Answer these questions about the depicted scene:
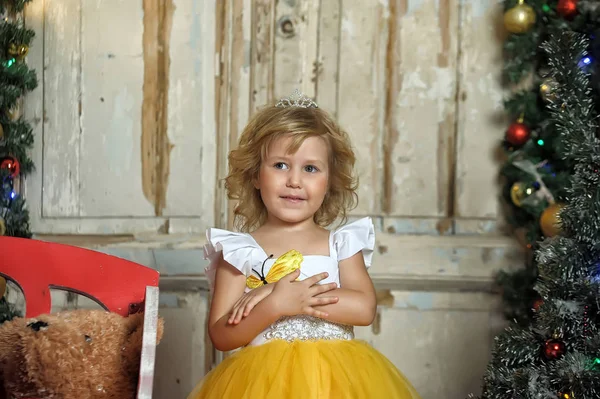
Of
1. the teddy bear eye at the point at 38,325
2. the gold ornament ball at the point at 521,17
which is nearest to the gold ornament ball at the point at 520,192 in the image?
the gold ornament ball at the point at 521,17

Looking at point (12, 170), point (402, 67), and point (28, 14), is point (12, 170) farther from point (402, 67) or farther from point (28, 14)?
point (402, 67)

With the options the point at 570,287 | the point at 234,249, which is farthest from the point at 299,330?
the point at 570,287

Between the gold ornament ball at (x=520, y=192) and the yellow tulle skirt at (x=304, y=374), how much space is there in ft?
2.84

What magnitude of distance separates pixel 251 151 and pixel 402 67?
34.1 inches

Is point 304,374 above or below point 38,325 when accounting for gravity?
below

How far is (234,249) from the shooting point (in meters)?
1.58

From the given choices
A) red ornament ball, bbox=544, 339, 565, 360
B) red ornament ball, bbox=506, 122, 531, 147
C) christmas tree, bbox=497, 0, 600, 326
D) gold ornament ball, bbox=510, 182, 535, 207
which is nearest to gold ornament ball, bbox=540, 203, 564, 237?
christmas tree, bbox=497, 0, 600, 326

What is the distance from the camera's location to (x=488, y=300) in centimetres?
232

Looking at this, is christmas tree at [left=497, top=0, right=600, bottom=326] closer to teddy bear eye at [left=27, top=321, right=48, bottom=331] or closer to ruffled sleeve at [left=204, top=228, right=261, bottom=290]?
ruffled sleeve at [left=204, top=228, right=261, bottom=290]

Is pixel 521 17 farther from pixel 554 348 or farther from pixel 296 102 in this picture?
pixel 554 348

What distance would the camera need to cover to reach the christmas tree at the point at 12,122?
212cm

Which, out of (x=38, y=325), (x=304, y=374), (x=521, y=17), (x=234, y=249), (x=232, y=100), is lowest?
(x=304, y=374)

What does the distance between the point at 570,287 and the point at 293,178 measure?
0.66m

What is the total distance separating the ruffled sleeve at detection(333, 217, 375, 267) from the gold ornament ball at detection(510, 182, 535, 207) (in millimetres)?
717
